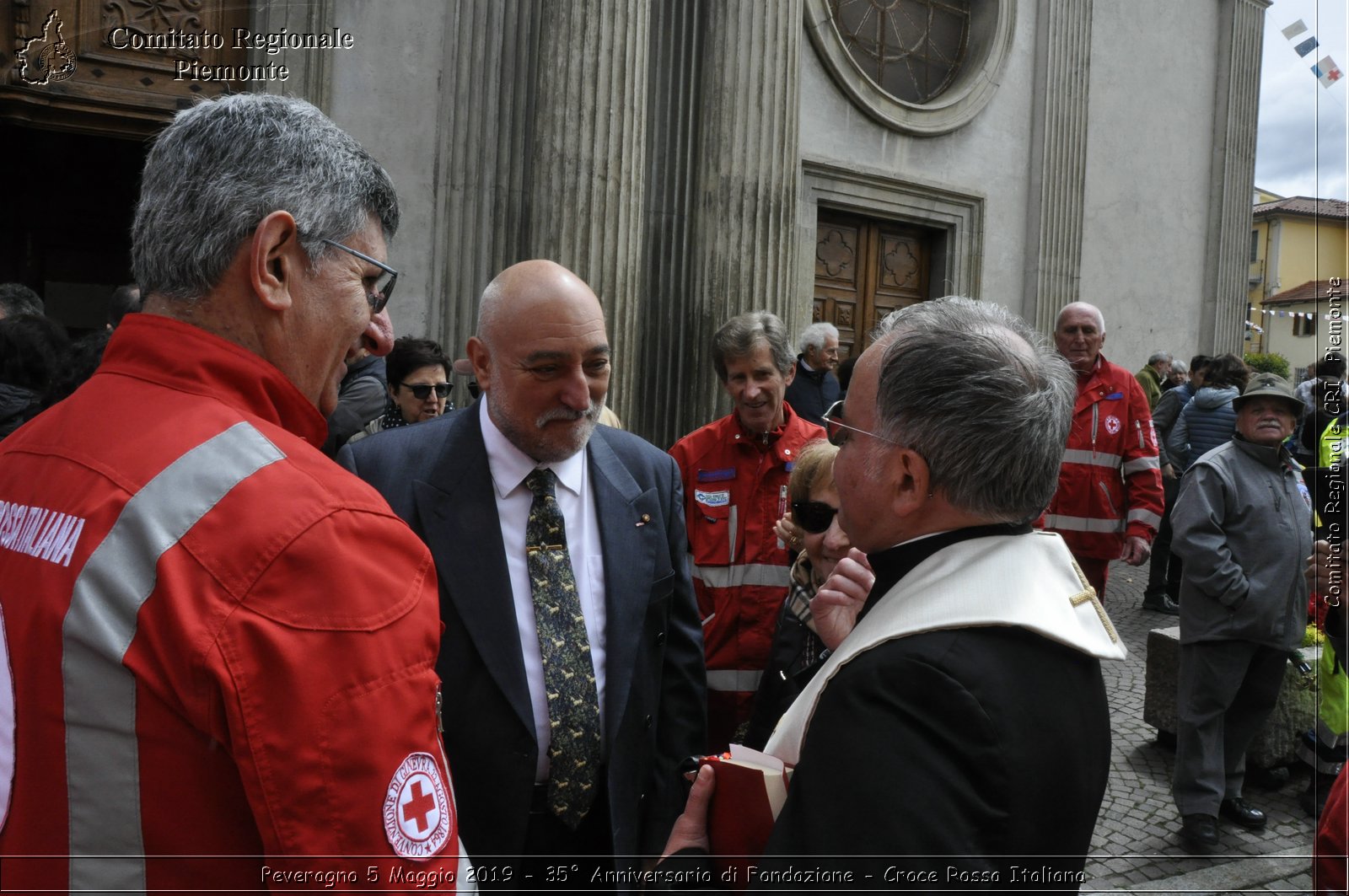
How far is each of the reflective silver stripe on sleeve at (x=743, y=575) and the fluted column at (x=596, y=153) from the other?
3478 mm

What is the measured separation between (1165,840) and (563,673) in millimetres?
3452

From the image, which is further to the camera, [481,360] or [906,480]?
[481,360]

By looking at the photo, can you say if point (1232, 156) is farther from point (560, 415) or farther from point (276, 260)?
point (276, 260)

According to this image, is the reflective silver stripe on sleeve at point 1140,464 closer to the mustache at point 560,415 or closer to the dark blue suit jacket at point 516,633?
the dark blue suit jacket at point 516,633

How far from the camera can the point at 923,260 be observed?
9977 mm

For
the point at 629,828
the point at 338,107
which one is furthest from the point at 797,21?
the point at 629,828

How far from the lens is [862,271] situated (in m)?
9.49

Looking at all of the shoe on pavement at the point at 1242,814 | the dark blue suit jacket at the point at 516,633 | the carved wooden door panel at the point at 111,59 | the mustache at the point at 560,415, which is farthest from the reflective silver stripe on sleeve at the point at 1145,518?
the carved wooden door panel at the point at 111,59

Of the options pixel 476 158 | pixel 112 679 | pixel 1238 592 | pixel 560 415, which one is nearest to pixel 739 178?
pixel 476 158

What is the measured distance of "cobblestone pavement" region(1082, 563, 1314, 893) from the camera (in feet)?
12.8

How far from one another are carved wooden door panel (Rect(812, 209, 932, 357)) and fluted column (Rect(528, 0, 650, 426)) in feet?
8.78

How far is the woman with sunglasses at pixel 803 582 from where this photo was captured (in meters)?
2.53

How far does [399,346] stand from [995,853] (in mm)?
4052

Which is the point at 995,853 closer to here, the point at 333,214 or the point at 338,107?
the point at 333,214
